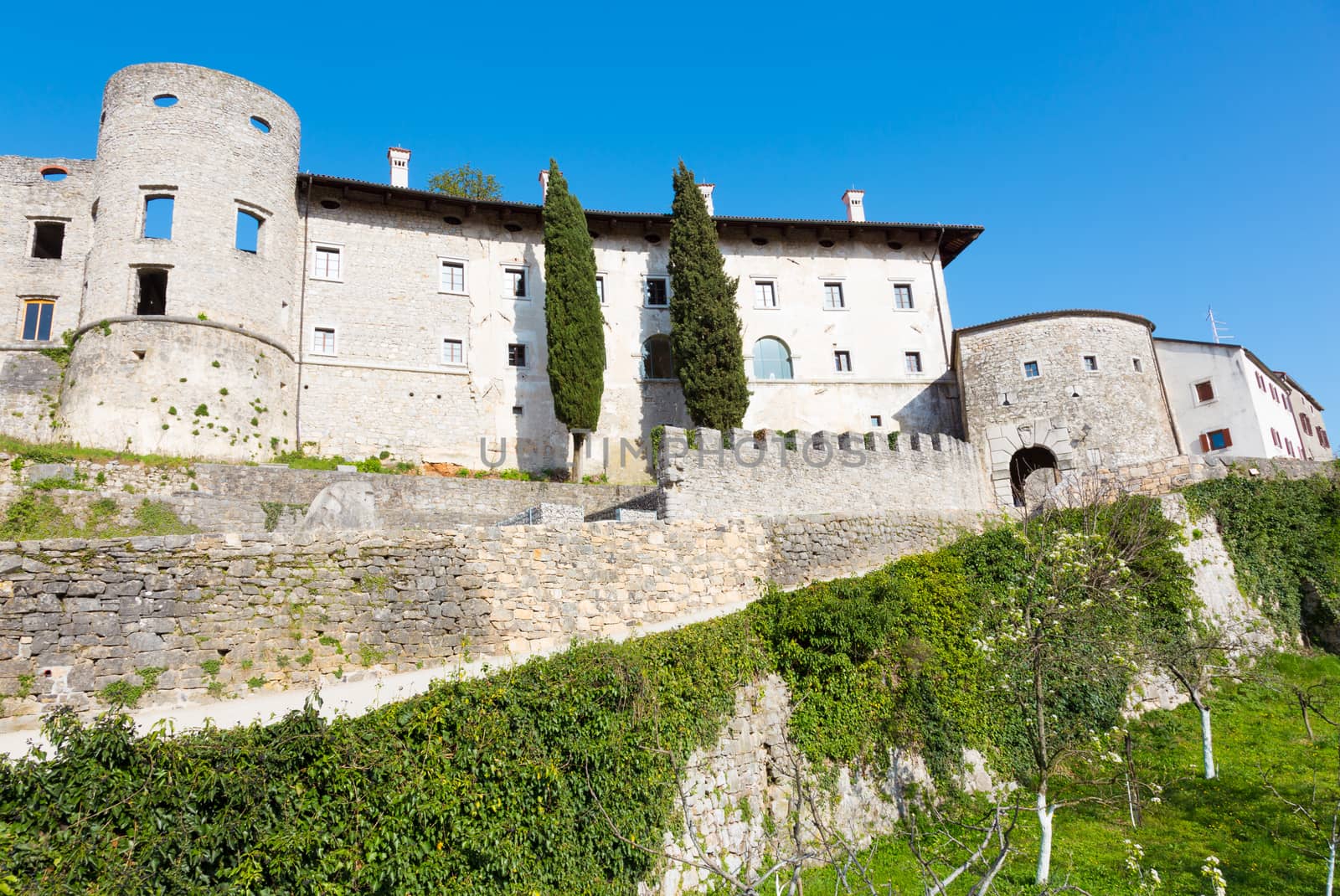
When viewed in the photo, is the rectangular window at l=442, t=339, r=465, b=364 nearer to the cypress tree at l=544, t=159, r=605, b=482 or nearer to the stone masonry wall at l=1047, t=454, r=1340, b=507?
the cypress tree at l=544, t=159, r=605, b=482

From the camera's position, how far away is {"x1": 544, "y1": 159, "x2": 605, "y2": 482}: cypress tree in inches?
1056

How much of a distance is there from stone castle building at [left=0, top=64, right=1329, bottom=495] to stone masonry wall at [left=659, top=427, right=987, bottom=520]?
3.67 meters

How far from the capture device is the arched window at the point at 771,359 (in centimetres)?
3094

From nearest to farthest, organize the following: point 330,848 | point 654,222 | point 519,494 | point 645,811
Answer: point 330,848
point 645,811
point 519,494
point 654,222

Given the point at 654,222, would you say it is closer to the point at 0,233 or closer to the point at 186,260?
the point at 186,260

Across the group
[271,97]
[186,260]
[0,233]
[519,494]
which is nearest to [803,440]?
[519,494]

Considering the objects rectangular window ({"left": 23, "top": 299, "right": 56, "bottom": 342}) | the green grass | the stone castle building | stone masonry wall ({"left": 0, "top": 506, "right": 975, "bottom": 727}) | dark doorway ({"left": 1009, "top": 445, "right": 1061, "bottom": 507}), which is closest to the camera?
stone masonry wall ({"left": 0, "top": 506, "right": 975, "bottom": 727})

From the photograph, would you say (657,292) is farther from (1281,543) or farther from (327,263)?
(1281,543)

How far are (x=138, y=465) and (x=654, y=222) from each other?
19.6m

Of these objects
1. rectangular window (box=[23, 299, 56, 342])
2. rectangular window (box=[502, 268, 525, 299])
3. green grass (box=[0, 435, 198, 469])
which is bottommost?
green grass (box=[0, 435, 198, 469])

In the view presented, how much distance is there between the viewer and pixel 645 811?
396 inches

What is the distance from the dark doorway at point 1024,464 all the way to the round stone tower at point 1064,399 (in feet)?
0.11

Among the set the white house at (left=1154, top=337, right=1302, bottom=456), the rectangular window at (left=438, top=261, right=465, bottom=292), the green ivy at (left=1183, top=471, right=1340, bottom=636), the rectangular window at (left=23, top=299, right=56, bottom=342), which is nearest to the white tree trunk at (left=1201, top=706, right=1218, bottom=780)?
the green ivy at (left=1183, top=471, right=1340, bottom=636)

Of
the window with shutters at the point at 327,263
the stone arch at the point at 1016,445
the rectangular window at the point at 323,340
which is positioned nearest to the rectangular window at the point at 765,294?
the stone arch at the point at 1016,445
